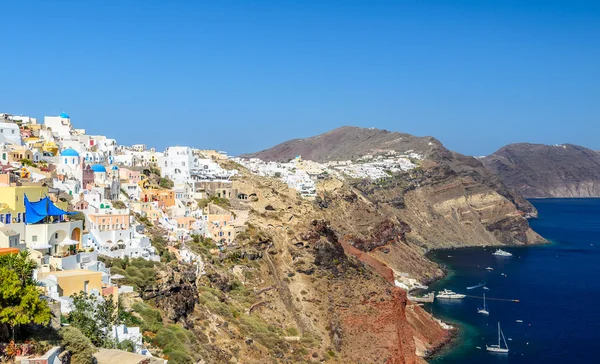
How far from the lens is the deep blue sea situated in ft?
250

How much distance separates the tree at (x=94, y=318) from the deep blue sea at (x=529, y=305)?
47172 mm

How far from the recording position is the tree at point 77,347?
24552 millimetres

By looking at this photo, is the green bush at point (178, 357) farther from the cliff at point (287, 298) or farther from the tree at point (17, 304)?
the tree at point (17, 304)

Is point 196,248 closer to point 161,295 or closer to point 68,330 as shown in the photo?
point 161,295

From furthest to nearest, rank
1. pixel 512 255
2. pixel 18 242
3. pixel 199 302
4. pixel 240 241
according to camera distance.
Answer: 1. pixel 512 255
2. pixel 240 241
3. pixel 199 302
4. pixel 18 242

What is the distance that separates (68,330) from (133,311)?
12.5 meters

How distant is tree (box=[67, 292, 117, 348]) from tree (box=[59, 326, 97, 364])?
406 centimetres

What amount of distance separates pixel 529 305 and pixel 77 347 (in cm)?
8428

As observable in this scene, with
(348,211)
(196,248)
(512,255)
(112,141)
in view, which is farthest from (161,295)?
(512,255)

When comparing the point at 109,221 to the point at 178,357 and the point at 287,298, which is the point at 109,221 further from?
the point at 287,298

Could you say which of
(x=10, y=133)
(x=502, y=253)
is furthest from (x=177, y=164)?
(x=502, y=253)

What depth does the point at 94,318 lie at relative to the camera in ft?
102

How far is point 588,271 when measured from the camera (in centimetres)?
12862

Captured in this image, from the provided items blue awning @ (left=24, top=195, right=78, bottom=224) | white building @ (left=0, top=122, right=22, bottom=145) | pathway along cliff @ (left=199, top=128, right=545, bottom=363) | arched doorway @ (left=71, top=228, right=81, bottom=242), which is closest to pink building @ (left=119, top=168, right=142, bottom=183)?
white building @ (left=0, top=122, right=22, bottom=145)
